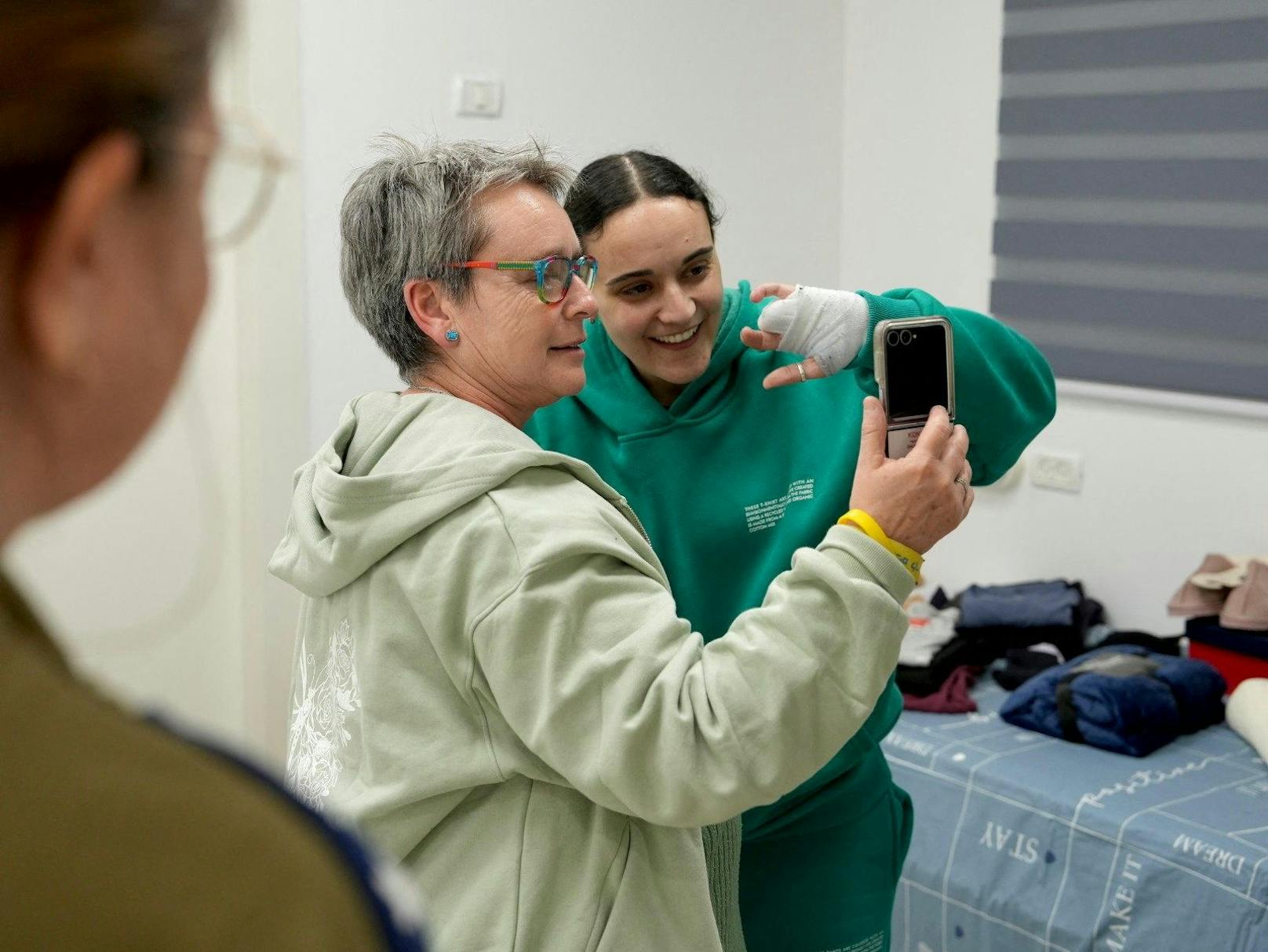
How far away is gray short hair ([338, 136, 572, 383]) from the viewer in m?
1.34

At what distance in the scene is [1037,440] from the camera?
3.55 meters

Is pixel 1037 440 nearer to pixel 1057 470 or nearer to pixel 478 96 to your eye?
pixel 1057 470

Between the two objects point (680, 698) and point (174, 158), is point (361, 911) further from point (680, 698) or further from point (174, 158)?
point (680, 698)

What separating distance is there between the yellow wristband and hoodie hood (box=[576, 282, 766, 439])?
1.67ft

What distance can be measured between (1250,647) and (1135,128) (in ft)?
4.20

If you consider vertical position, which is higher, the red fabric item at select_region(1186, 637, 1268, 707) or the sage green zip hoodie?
the sage green zip hoodie

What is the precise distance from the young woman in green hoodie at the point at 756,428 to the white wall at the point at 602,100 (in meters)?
1.10

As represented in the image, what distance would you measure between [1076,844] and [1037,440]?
133 centimetres

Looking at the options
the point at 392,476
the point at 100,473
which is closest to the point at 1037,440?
the point at 392,476

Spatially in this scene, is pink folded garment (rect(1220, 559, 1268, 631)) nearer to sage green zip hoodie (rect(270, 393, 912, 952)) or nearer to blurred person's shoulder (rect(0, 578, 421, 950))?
sage green zip hoodie (rect(270, 393, 912, 952))

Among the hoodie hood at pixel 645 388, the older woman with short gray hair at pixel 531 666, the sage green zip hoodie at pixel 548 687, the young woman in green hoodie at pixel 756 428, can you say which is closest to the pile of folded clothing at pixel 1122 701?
the young woman in green hoodie at pixel 756 428

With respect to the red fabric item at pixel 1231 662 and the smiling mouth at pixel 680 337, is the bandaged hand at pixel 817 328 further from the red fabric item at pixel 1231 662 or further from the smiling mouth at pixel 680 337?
Answer: the red fabric item at pixel 1231 662

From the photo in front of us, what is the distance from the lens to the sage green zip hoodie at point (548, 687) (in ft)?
3.61

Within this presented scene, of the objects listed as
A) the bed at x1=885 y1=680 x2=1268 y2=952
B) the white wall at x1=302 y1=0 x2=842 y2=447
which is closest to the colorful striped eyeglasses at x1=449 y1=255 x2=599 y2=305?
the white wall at x1=302 y1=0 x2=842 y2=447
